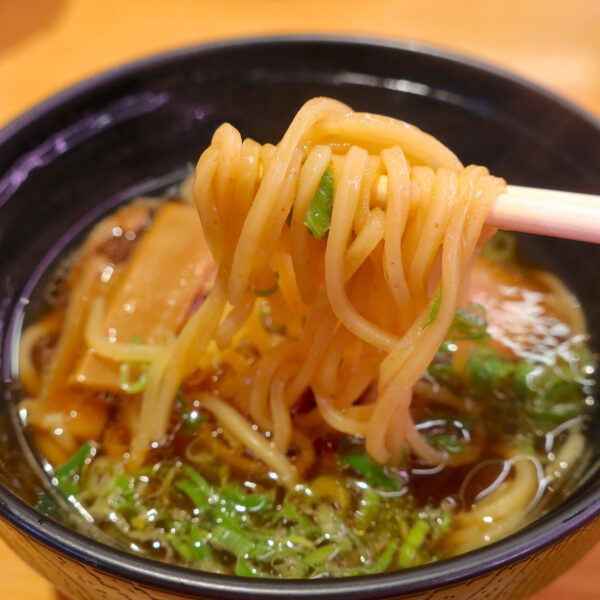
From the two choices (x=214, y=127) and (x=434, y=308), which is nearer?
(x=434, y=308)

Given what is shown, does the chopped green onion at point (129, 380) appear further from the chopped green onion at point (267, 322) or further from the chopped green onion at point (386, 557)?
the chopped green onion at point (386, 557)

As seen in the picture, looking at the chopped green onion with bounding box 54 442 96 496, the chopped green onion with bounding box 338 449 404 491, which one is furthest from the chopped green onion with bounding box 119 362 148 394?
the chopped green onion with bounding box 338 449 404 491

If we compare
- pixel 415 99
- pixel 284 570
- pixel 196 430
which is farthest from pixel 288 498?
pixel 415 99

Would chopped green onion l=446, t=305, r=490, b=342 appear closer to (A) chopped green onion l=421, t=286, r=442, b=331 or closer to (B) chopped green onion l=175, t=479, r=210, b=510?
(A) chopped green onion l=421, t=286, r=442, b=331

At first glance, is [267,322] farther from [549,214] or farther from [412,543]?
[549,214]

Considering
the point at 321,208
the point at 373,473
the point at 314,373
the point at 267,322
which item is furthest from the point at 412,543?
the point at 321,208

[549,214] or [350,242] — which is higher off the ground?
[549,214]

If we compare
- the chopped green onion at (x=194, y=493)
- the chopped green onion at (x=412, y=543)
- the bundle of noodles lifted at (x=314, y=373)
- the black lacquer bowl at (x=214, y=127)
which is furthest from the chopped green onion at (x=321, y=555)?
the black lacquer bowl at (x=214, y=127)
